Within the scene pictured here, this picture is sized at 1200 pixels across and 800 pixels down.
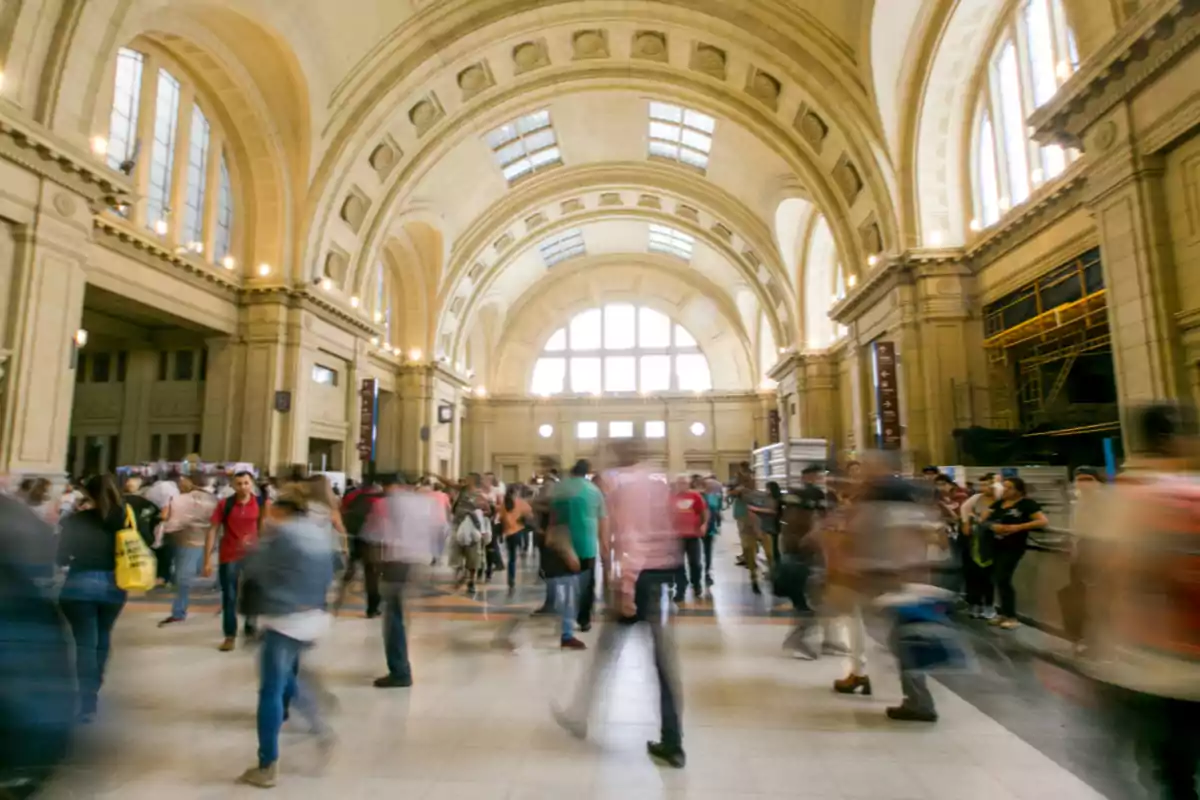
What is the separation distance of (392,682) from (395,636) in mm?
303

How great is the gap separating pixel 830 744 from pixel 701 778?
2.80 ft

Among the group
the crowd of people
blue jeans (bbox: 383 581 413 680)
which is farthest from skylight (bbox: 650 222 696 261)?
blue jeans (bbox: 383 581 413 680)

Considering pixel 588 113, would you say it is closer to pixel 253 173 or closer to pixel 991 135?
pixel 253 173

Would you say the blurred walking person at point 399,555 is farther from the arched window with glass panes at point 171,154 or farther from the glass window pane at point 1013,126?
the glass window pane at point 1013,126

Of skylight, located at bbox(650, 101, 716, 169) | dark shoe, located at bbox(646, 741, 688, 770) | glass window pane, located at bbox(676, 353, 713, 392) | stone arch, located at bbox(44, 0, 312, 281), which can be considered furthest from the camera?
glass window pane, located at bbox(676, 353, 713, 392)

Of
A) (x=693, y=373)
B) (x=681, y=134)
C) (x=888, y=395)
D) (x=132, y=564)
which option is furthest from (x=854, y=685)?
(x=693, y=373)

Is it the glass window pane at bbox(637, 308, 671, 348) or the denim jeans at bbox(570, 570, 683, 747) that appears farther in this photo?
the glass window pane at bbox(637, 308, 671, 348)

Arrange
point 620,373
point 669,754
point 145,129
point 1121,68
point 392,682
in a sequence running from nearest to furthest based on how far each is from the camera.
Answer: point 669,754 < point 392,682 < point 1121,68 < point 145,129 < point 620,373

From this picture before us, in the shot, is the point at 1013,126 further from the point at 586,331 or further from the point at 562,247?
the point at 586,331

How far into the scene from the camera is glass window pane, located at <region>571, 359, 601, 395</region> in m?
32.7

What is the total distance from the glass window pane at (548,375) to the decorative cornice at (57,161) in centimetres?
2324

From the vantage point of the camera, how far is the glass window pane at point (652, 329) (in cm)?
3269

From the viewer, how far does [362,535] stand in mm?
5645

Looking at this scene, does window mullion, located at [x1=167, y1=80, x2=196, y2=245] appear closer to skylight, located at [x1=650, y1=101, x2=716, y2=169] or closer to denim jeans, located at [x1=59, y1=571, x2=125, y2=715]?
denim jeans, located at [x1=59, y1=571, x2=125, y2=715]
